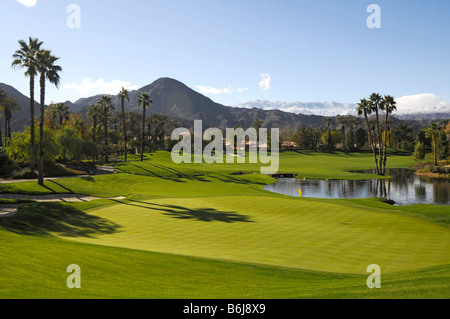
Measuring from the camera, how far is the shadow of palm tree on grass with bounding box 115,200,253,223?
1005 inches

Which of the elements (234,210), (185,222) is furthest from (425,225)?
(185,222)

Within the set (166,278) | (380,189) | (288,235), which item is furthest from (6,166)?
(380,189)

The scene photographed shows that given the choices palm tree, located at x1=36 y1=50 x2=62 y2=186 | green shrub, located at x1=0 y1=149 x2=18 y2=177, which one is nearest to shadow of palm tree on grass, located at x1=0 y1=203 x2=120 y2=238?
palm tree, located at x1=36 y1=50 x2=62 y2=186

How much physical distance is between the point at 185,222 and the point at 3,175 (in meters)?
35.4

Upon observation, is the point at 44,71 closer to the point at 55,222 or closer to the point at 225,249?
the point at 55,222

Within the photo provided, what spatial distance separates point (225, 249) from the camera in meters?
17.8

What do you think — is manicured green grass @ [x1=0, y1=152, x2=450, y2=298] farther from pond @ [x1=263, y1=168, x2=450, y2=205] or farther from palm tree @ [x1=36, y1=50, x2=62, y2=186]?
pond @ [x1=263, y1=168, x2=450, y2=205]

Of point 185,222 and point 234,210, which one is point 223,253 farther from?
point 234,210

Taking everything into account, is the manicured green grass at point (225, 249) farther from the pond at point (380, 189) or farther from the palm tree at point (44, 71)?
the pond at point (380, 189)

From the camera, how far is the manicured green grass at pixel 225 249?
11102mm

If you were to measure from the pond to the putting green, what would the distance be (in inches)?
881

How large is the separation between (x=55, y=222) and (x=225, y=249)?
44.2 ft

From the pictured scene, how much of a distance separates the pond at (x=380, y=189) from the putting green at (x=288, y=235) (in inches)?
881

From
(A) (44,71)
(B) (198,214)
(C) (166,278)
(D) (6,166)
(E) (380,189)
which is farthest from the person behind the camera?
(E) (380,189)
